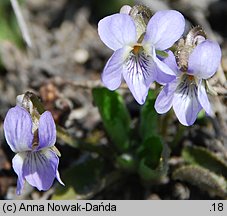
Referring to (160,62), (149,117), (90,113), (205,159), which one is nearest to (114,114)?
(149,117)

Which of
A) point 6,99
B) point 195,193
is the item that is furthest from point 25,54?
point 195,193

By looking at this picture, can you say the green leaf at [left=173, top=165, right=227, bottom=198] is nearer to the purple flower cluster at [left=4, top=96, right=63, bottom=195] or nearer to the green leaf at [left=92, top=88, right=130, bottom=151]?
the green leaf at [left=92, top=88, right=130, bottom=151]

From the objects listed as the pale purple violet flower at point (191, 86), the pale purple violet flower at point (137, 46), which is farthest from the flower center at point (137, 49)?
the pale purple violet flower at point (191, 86)

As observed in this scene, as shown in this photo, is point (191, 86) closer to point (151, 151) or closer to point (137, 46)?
point (137, 46)

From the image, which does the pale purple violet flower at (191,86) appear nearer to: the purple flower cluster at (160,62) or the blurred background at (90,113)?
the purple flower cluster at (160,62)

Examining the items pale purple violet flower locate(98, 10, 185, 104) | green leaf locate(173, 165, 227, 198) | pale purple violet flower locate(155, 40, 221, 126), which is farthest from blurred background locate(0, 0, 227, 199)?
pale purple violet flower locate(98, 10, 185, 104)

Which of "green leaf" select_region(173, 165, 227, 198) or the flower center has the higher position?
the flower center

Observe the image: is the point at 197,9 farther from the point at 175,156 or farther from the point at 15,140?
the point at 15,140
